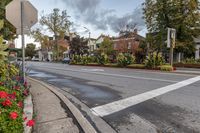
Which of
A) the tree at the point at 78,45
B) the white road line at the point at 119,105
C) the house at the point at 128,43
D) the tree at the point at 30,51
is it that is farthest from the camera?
the tree at the point at 30,51

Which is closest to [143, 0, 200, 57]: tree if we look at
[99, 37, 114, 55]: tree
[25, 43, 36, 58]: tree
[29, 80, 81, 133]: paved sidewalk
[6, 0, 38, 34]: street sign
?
[99, 37, 114, 55]: tree

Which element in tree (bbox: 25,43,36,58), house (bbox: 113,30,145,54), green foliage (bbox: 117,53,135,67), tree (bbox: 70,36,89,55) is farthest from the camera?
tree (bbox: 25,43,36,58)

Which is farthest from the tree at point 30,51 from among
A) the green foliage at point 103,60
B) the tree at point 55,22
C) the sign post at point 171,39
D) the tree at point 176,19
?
the sign post at point 171,39

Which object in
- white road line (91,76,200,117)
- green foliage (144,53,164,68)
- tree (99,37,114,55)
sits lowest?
white road line (91,76,200,117)

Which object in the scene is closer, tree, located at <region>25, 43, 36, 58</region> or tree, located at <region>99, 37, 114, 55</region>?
tree, located at <region>99, 37, 114, 55</region>

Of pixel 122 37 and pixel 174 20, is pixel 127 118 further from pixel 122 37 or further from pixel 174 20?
pixel 122 37

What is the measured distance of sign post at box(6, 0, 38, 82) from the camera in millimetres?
5662

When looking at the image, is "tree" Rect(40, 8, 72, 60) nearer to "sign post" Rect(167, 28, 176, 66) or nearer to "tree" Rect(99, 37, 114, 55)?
"tree" Rect(99, 37, 114, 55)

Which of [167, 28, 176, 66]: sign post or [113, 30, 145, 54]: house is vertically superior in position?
[113, 30, 145, 54]: house

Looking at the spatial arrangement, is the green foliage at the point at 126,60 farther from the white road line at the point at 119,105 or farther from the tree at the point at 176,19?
the white road line at the point at 119,105

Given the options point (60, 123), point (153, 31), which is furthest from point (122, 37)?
point (60, 123)

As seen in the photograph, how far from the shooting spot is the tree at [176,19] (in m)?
29.2

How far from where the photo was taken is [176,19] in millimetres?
29766

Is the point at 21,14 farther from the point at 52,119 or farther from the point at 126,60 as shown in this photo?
the point at 126,60
